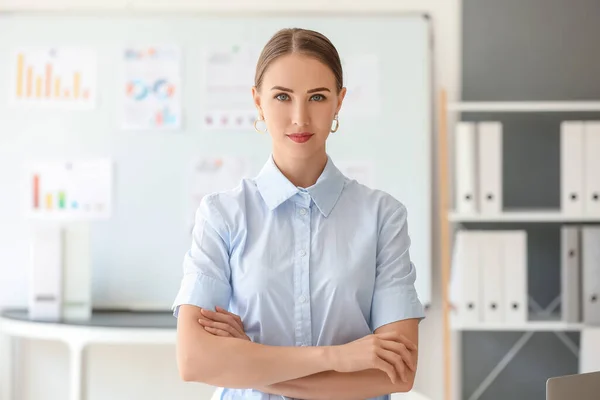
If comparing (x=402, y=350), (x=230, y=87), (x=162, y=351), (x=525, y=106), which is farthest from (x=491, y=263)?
(x=402, y=350)

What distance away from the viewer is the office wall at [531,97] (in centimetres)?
309

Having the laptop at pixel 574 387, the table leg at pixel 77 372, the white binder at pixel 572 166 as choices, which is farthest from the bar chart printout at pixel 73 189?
the laptop at pixel 574 387

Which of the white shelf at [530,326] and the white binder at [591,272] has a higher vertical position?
the white binder at [591,272]

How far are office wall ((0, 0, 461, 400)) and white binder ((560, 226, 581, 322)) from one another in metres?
0.52

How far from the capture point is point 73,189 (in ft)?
10.2

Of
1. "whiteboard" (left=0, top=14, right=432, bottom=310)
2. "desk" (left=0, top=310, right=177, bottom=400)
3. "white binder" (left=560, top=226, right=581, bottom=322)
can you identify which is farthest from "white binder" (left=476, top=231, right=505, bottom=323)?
"desk" (left=0, top=310, right=177, bottom=400)

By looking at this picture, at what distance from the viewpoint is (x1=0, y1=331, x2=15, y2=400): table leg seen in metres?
3.15

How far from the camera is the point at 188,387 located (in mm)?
3152

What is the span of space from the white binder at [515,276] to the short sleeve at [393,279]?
1.67 metres

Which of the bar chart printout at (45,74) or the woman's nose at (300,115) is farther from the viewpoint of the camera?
the bar chart printout at (45,74)

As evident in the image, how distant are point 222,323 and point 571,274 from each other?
6.42 feet

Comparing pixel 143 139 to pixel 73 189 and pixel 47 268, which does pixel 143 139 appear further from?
pixel 47 268

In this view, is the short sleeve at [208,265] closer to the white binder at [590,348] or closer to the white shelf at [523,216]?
the white shelf at [523,216]

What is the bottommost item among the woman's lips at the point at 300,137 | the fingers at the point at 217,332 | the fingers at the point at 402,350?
the fingers at the point at 402,350
